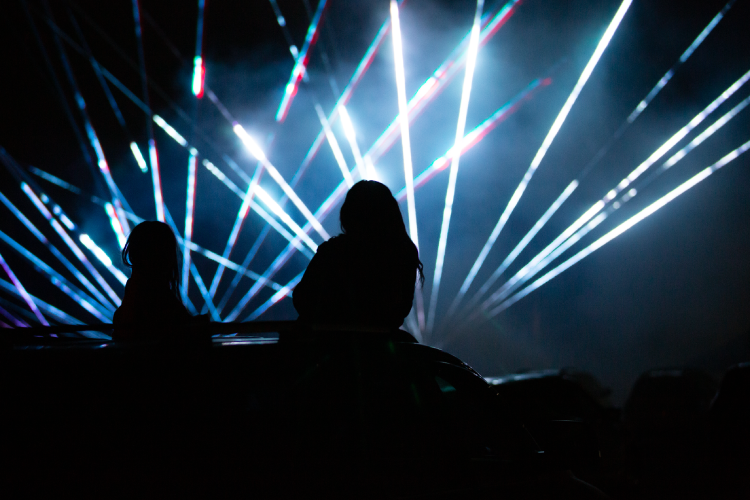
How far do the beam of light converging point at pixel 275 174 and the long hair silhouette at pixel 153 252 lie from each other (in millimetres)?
11276

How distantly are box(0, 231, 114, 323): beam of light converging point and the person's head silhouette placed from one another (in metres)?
14.6

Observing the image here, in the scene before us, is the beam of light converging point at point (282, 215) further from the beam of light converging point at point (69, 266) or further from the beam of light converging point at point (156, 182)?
the beam of light converging point at point (69, 266)

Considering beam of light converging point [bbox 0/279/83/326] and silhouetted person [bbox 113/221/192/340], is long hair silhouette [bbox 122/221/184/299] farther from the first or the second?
beam of light converging point [bbox 0/279/83/326]

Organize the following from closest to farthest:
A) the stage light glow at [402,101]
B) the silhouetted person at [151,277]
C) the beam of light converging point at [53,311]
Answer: the silhouetted person at [151,277] < the stage light glow at [402,101] < the beam of light converging point at [53,311]

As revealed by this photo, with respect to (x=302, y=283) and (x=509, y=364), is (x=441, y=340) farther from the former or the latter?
(x=302, y=283)

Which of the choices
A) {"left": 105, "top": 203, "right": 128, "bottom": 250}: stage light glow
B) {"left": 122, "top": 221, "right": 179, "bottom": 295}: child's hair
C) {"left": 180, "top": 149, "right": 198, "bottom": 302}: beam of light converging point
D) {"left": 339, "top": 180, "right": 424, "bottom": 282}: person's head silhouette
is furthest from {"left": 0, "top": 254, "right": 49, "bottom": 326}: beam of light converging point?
{"left": 339, "top": 180, "right": 424, "bottom": 282}: person's head silhouette

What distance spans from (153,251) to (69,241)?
46.6 ft

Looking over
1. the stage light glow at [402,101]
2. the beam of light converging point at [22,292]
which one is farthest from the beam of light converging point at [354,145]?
the beam of light converging point at [22,292]

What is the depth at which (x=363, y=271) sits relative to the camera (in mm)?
2637

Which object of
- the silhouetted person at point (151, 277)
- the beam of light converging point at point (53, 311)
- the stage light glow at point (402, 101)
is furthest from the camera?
the beam of light converging point at point (53, 311)

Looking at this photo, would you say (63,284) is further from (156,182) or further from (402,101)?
(402,101)

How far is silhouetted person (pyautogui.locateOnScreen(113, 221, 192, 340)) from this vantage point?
2861mm

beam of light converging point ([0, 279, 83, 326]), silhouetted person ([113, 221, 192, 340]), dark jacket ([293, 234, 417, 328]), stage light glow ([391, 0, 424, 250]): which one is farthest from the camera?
beam of light converging point ([0, 279, 83, 326])

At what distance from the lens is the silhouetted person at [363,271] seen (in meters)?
2.56
